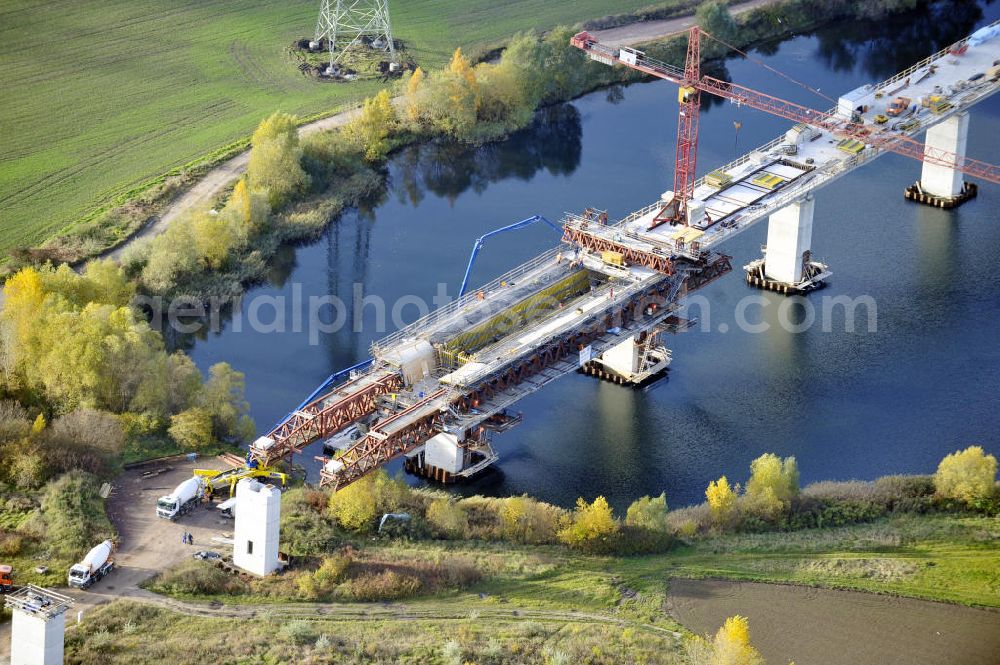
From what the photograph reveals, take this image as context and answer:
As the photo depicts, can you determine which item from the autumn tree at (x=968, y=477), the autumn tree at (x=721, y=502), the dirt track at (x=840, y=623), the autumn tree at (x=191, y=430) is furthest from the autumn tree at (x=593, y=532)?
the autumn tree at (x=191, y=430)

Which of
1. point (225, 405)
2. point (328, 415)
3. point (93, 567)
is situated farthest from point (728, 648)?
point (225, 405)

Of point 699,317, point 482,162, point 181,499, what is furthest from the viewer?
point 482,162

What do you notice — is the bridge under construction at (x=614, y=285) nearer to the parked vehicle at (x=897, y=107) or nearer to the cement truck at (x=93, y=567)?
the parked vehicle at (x=897, y=107)

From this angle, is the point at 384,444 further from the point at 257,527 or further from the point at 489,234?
the point at 489,234

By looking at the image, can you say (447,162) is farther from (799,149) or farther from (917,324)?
(917,324)

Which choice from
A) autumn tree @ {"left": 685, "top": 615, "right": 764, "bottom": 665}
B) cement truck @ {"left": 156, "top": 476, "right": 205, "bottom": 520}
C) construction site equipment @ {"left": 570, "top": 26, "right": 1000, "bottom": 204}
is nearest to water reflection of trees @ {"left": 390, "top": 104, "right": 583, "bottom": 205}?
construction site equipment @ {"left": 570, "top": 26, "right": 1000, "bottom": 204}
